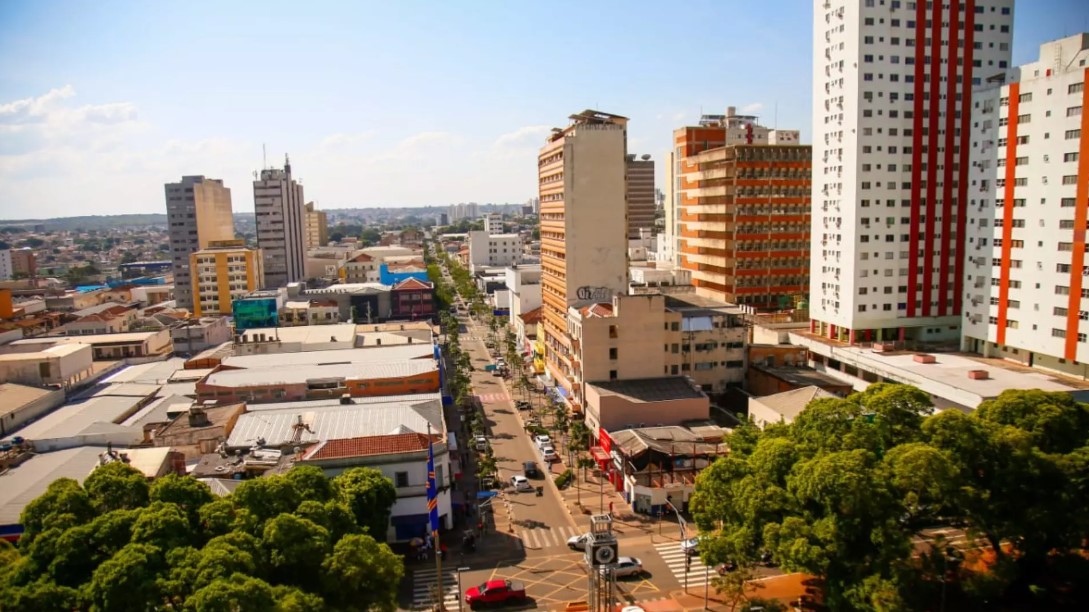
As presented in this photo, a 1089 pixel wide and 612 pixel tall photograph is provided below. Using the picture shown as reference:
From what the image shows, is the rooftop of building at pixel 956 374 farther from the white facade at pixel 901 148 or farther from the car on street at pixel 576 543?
the car on street at pixel 576 543

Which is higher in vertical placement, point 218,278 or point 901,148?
point 901,148

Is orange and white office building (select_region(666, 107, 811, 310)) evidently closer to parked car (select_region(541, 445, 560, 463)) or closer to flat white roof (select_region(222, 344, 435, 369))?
flat white roof (select_region(222, 344, 435, 369))

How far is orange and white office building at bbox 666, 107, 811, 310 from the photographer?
79250mm

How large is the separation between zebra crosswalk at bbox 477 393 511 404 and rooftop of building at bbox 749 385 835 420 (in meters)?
28.7

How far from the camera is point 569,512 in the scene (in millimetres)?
44562

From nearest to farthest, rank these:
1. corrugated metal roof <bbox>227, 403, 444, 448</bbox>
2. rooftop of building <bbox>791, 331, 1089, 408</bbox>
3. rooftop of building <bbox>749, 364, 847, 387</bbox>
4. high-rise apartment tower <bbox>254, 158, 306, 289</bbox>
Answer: corrugated metal roof <bbox>227, 403, 444, 448</bbox> → rooftop of building <bbox>791, 331, 1089, 408</bbox> → rooftop of building <bbox>749, 364, 847, 387</bbox> → high-rise apartment tower <bbox>254, 158, 306, 289</bbox>

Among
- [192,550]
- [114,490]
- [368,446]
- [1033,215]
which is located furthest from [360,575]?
[1033,215]

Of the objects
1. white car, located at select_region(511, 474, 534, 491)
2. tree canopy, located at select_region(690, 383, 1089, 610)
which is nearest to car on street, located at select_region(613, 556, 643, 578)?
tree canopy, located at select_region(690, 383, 1089, 610)

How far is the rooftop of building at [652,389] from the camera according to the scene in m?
53.2

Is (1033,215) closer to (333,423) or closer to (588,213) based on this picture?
(588,213)

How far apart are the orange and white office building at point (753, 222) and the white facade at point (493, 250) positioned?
87.6 m

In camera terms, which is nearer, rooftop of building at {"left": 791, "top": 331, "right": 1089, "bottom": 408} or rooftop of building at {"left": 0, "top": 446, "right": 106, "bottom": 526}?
rooftop of building at {"left": 0, "top": 446, "right": 106, "bottom": 526}

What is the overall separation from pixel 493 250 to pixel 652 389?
120 m

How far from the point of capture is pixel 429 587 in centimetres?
3553
